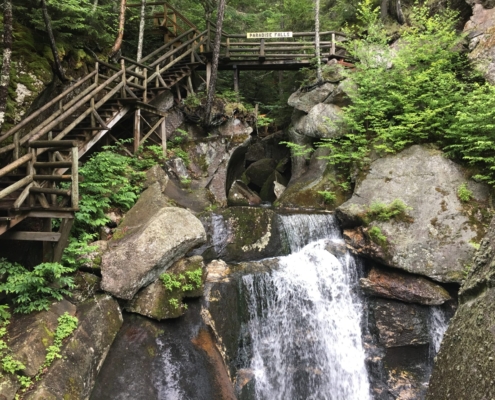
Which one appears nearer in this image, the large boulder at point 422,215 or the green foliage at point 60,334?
the green foliage at point 60,334

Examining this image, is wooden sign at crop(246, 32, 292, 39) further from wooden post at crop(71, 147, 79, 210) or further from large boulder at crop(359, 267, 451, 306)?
wooden post at crop(71, 147, 79, 210)

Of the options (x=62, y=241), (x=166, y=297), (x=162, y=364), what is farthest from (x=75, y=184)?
(x=162, y=364)

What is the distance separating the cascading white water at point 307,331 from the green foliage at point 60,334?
3608 millimetres

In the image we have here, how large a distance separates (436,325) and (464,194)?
11.5ft

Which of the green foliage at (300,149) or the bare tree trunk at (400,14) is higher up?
the bare tree trunk at (400,14)

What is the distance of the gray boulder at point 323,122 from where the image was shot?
40.7ft

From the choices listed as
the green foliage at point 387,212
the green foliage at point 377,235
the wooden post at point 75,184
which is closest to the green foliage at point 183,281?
the wooden post at point 75,184

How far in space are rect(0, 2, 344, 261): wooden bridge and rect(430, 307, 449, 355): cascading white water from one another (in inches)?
331

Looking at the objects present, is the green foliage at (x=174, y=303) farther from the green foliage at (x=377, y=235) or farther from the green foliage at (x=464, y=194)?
the green foliage at (x=464, y=194)

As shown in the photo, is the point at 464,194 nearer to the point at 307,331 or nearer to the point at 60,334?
the point at 307,331

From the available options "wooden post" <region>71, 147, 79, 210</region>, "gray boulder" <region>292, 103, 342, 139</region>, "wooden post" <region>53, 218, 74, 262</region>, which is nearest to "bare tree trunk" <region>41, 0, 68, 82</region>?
"wooden post" <region>71, 147, 79, 210</region>

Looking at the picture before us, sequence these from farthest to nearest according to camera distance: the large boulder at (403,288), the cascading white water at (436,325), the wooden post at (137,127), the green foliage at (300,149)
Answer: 1. the green foliage at (300,149)
2. the wooden post at (137,127)
3. the cascading white water at (436,325)
4. the large boulder at (403,288)

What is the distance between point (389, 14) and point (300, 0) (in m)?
5.62

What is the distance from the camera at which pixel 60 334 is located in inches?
210
